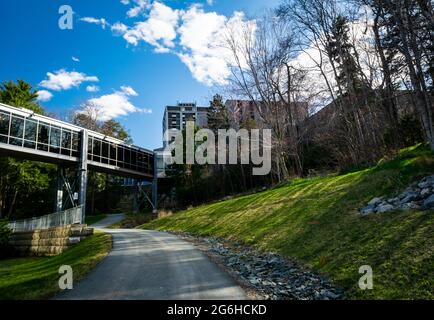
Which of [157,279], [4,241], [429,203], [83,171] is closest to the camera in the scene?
[157,279]

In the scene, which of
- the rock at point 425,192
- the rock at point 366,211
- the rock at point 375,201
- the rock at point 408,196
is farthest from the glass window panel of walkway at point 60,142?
the rock at point 425,192

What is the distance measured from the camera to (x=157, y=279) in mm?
7234

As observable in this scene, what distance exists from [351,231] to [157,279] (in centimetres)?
520

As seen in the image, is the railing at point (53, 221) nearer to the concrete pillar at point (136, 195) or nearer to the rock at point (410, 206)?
the concrete pillar at point (136, 195)

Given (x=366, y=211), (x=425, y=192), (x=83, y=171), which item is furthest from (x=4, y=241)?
(x=425, y=192)

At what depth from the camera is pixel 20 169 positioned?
33.2 meters

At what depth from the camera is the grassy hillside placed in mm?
5652

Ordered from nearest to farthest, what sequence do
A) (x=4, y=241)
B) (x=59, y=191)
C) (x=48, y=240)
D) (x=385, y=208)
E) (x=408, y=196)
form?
1. (x=385, y=208)
2. (x=408, y=196)
3. (x=48, y=240)
4. (x=4, y=241)
5. (x=59, y=191)

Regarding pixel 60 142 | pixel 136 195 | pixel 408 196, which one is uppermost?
pixel 60 142

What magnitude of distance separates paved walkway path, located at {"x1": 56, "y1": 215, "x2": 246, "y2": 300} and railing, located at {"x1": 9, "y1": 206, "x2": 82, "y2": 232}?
9.85m

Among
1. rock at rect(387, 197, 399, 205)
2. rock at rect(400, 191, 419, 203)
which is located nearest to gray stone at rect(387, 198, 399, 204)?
rock at rect(387, 197, 399, 205)

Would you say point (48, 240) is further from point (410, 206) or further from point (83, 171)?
point (410, 206)
